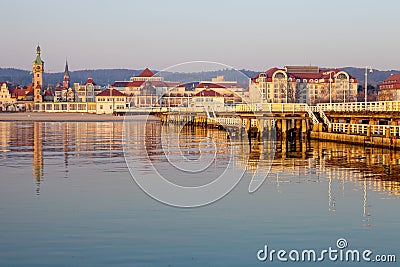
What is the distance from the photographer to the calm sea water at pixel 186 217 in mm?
16047

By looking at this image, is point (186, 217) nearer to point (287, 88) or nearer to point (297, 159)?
point (297, 159)

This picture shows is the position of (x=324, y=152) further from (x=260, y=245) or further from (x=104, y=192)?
(x=260, y=245)

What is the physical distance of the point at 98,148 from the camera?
48500 mm

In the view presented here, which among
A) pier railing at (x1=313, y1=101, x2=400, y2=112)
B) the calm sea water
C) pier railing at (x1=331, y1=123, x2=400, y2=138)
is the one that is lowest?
the calm sea water

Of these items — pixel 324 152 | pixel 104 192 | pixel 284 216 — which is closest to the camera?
pixel 284 216

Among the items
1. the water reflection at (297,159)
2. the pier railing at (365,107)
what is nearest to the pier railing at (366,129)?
the pier railing at (365,107)

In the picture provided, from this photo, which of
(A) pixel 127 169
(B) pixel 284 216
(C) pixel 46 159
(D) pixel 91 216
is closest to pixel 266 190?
(B) pixel 284 216

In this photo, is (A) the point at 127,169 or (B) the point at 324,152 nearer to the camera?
(A) the point at 127,169

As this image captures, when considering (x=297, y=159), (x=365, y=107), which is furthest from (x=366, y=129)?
(x=297, y=159)

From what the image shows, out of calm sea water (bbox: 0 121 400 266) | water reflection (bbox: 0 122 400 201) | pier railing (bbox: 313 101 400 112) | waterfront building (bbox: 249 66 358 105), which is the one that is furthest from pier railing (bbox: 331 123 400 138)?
waterfront building (bbox: 249 66 358 105)

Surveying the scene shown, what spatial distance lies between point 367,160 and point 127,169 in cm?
1203

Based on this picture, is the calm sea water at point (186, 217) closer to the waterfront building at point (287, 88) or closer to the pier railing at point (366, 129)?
the pier railing at point (366, 129)

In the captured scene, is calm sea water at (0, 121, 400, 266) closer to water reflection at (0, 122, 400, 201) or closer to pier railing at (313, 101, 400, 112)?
water reflection at (0, 122, 400, 201)

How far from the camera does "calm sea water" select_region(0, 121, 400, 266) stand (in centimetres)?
1605
